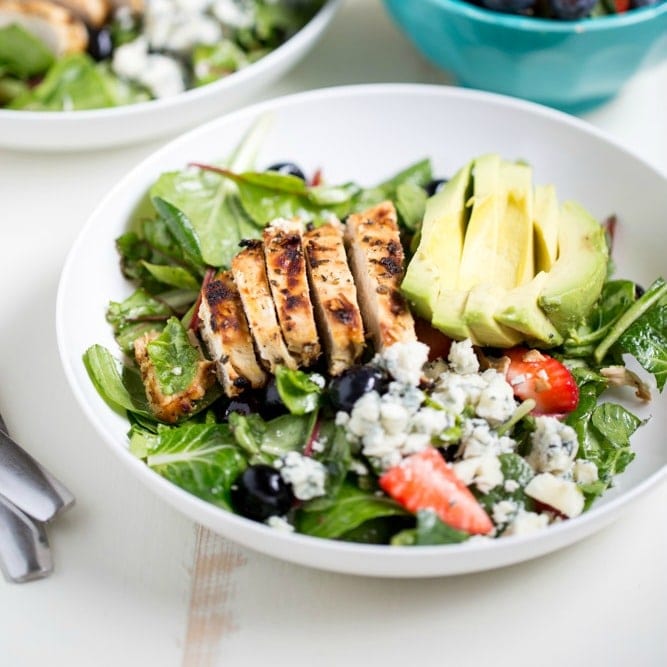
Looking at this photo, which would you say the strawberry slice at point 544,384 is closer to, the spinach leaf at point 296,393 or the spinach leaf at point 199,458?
the spinach leaf at point 296,393

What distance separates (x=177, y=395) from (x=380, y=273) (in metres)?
0.69

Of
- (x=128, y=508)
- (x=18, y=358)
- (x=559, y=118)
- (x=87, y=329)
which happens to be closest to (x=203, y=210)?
(x=87, y=329)

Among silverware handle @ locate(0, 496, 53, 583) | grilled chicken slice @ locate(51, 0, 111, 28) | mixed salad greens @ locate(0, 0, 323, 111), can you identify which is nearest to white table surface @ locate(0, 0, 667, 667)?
silverware handle @ locate(0, 496, 53, 583)

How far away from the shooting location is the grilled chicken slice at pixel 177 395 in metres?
2.69

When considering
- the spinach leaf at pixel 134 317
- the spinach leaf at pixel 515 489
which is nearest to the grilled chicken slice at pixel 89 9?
the spinach leaf at pixel 134 317

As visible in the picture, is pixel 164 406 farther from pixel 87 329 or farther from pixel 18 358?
pixel 18 358

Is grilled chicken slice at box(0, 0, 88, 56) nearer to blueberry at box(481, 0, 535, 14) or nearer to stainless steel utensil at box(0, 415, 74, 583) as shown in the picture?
blueberry at box(481, 0, 535, 14)

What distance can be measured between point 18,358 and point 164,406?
812 millimetres

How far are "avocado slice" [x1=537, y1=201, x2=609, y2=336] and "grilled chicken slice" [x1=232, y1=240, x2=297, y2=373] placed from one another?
0.76 metres

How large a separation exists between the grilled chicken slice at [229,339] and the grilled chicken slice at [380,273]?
37cm

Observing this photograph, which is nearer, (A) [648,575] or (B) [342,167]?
(A) [648,575]

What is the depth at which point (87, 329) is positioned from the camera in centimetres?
292

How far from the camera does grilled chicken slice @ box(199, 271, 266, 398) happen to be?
2672 millimetres

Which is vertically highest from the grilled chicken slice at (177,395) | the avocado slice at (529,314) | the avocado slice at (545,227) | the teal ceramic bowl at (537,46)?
the teal ceramic bowl at (537,46)
